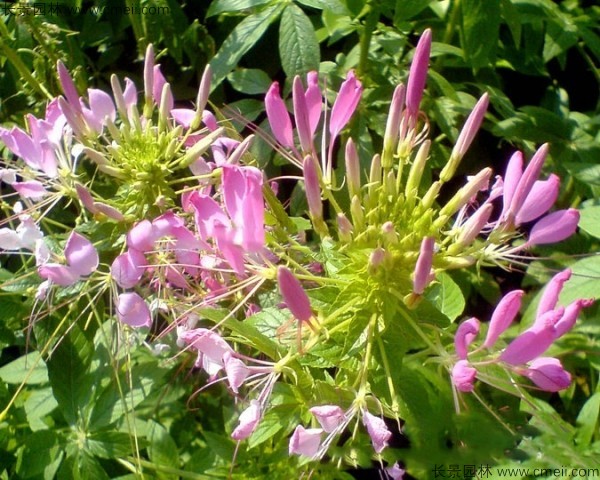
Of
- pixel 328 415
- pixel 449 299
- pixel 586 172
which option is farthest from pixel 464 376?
pixel 586 172

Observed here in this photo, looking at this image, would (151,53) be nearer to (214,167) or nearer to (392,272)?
(214,167)

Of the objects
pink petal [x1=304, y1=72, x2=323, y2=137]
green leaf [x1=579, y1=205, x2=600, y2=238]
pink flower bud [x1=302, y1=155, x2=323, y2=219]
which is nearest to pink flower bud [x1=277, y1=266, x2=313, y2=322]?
pink flower bud [x1=302, y1=155, x2=323, y2=219]

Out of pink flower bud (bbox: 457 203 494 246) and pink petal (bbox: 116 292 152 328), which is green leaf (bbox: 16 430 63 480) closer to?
pink petal (bbox: 116 292 152 328)

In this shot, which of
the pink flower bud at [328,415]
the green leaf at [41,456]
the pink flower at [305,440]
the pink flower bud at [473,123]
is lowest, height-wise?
the green leaf at [41,456]

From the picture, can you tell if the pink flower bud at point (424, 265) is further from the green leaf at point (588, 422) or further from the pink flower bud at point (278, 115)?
the green leaf at point (588, 422)

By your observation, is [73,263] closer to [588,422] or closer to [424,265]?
[424,265]

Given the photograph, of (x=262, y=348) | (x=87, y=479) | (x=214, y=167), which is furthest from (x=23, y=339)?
(x=262, y=348)

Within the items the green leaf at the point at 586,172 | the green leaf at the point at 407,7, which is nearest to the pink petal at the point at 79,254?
the green leaf at the point at 407,7
